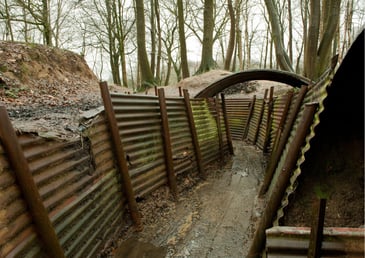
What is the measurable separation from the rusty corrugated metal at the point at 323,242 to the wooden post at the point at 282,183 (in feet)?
1.81

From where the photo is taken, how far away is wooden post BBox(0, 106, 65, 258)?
197 cm

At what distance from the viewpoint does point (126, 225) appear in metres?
3.83

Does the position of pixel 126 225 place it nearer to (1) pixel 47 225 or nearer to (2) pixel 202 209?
(2) pixel 202 209

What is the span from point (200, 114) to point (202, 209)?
295cm

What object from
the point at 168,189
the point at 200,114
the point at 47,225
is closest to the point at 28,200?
the point at 47,225

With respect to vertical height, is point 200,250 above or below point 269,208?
below

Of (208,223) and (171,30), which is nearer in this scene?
(208,223)

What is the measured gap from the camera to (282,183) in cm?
288

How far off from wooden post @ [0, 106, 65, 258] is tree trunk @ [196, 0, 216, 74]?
47.2 feet

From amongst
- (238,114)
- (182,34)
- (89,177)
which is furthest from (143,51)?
(89,177)

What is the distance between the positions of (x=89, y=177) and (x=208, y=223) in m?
2.12

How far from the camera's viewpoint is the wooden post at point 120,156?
358 cm

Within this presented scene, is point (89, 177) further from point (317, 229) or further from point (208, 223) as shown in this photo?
point (317, 229)

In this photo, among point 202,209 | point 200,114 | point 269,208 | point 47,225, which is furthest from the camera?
point 200,114
